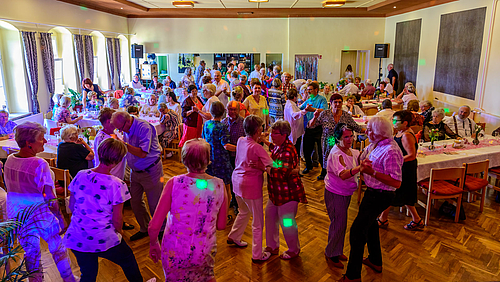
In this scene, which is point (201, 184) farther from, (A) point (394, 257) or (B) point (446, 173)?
(B) point (446, 173)

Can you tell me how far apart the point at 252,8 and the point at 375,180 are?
463 inches

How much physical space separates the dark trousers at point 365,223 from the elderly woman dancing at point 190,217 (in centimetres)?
146

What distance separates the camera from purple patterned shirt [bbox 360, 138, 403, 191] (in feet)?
9.39

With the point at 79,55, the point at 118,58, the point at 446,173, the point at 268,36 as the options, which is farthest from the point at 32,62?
the point at 446,173

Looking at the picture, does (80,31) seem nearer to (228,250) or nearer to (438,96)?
(228,250)

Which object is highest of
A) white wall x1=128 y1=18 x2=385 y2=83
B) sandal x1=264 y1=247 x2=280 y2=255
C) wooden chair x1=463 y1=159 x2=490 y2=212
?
white wall x1=128 y1=18 x2=385 y2=83

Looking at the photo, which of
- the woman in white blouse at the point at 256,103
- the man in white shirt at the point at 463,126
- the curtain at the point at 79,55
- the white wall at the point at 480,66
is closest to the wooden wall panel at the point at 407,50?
the white wall at the point at 480,66

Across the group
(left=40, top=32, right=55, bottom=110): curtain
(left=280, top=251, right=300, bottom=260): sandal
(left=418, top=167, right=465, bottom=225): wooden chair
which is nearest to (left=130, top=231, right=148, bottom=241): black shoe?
(left=280, top=251, right=300, bottom=260): sandal

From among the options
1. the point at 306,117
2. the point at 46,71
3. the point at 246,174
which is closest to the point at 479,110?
the point at 306,117

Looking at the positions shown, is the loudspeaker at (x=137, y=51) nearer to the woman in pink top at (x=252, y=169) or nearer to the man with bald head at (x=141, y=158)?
the man with bald head at (x=141, y=158)

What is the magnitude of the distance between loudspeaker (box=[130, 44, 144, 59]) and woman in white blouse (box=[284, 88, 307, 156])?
395 inches

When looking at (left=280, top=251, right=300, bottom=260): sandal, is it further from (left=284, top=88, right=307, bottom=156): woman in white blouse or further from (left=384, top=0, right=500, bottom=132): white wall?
(left=384, top=0, right=500, bottom=132): white wall

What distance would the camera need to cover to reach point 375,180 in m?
2.98

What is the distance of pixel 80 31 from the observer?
11.0m
